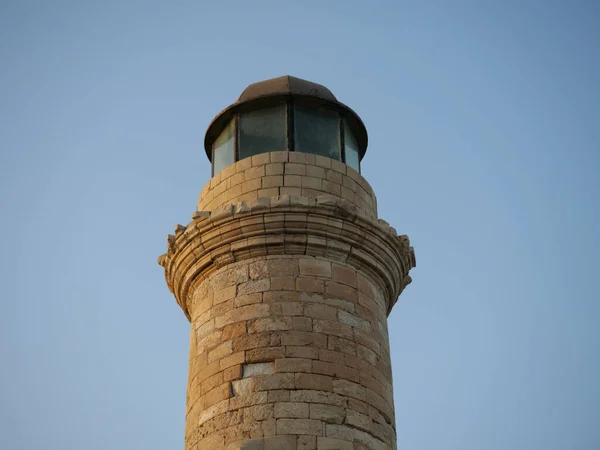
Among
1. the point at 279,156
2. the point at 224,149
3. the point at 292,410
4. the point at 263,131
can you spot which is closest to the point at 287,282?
the point at 292,410

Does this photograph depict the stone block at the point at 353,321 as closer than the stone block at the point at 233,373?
No

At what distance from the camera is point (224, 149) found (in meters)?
12.9

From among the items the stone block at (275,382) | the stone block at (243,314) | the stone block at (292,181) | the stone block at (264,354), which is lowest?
the stone block at (275,382)

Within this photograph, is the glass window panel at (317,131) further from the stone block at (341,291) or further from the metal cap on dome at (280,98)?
the stone block at (341,291)

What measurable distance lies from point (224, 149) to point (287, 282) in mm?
2628

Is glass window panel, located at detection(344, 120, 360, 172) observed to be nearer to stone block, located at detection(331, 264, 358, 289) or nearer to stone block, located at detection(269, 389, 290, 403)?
stone block, located at detection(331, 264, 358, 289)

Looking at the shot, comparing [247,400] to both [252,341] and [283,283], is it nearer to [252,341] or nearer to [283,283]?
[252,341]

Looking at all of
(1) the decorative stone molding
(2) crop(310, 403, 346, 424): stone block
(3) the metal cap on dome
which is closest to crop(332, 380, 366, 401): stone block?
(2) crop(310, 403, 346, 424): stone block

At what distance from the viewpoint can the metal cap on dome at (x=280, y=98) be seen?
12633 millimetres

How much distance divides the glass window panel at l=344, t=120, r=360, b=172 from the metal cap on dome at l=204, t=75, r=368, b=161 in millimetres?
102

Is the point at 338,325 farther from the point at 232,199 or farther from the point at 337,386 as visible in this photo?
the point at 232,199

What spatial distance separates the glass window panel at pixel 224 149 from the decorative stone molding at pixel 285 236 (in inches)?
46.7

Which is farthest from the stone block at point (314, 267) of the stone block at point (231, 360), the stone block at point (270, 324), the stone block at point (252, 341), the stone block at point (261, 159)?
the stone block at point (261, 159)

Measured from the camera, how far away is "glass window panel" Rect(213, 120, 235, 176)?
12652 millimetres
